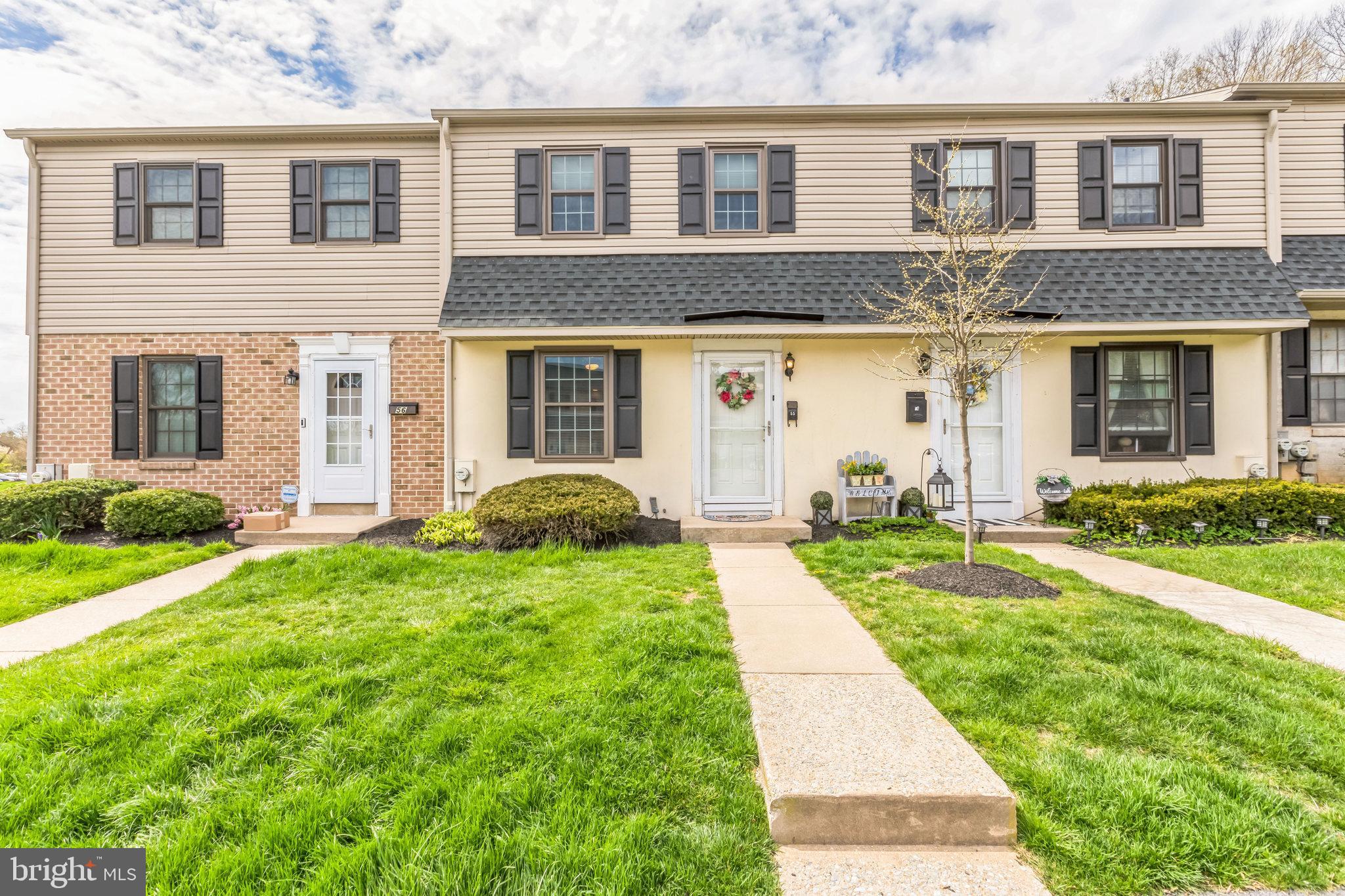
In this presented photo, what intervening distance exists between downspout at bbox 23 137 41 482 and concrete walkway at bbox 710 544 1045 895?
1110cm

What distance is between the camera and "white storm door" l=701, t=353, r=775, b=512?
24.9 ft

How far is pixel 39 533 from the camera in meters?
6.55

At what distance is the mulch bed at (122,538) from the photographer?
656 cm

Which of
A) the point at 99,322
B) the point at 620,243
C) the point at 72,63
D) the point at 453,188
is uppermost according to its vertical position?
the point at 72,63

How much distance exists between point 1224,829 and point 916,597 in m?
2.43

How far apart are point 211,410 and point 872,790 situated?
982 centimetres

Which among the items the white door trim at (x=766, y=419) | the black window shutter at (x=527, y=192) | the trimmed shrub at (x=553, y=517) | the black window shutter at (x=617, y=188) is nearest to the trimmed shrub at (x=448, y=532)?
the trimmed shrub at (x=553, y=517)

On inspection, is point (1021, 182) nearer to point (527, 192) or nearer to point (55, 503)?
point (527, 192)

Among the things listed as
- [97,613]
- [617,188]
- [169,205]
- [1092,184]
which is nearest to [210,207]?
[169,205]

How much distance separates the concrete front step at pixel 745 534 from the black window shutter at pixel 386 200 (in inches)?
243

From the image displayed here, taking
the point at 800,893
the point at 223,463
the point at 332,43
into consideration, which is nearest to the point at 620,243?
the point at 223,463

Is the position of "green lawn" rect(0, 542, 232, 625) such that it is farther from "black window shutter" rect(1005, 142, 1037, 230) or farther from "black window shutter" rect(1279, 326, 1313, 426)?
"black window shutter" rect(1279, 326, 1313, 426)

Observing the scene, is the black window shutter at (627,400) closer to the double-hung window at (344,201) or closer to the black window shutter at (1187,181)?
the double-hung window at (344,201)

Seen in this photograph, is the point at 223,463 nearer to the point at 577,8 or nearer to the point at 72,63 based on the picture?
the point at 72,63
